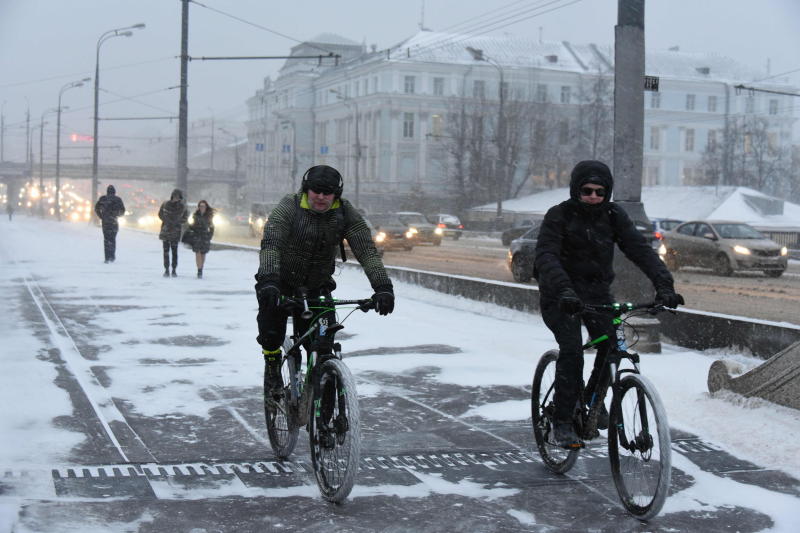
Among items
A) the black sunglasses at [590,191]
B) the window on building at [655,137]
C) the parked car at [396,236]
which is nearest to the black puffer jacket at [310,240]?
the black sunglasses at [590,191]

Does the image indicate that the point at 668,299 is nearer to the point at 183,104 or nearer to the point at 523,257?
the point at 523,257

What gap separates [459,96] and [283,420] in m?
88.3

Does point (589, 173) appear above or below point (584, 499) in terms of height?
above

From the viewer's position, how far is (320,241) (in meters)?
5.94

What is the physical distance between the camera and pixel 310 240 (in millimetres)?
5914

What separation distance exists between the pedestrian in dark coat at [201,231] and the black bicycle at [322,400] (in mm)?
14284

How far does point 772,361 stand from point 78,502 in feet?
16.4

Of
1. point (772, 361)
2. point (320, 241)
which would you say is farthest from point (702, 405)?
point (320, 241)

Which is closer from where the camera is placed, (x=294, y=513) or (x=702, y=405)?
(x=294, y=513)

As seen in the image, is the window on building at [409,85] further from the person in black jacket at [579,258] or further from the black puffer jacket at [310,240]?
the person in black jacket at [579,258]

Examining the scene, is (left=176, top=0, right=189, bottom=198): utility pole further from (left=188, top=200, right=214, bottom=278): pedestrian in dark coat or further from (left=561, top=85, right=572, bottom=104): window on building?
(left=561, top=85, right=572, bottom=104): window on building

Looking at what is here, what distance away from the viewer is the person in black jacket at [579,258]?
18.8 ft

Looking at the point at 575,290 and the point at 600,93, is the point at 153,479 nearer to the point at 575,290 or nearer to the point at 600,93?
the point at 575,290

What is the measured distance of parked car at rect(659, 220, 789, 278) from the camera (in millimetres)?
27234
